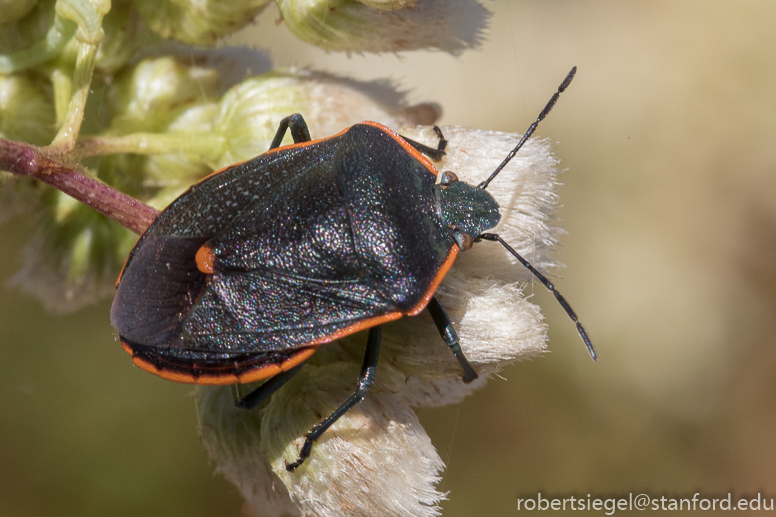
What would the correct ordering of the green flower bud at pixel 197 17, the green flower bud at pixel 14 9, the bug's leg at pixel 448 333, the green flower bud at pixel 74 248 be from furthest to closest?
1. the green flower bud at pixel 74 248
2. the green flower bud at pixel 197 17
3. the green flower bud at pixel 14 9
4. the bug's leg at pixel 448 333

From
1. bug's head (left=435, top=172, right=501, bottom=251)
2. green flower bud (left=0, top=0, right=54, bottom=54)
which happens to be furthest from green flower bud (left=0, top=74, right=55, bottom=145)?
bug's head (left=435, top=172, right=501, bottom=251)

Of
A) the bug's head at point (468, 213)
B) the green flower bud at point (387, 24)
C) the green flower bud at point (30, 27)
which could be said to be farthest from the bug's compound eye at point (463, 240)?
the green flower bud at point (30, 27)

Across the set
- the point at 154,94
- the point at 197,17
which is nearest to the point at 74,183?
the point at 154,94

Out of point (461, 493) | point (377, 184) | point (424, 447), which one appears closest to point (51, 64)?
point (377, 184)

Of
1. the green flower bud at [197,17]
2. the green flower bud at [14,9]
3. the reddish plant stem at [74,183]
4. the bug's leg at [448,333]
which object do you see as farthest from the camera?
the green flower bud at [197,17]

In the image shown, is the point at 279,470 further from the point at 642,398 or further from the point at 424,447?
the point at 642,398

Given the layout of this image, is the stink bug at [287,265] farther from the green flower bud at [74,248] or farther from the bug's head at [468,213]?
the green flower bud at [74,248]
